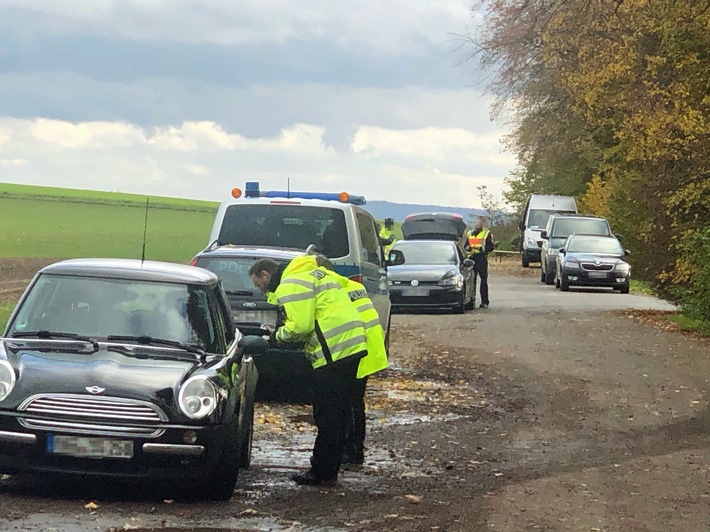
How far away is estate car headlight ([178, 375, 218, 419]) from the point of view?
8422 millimetres

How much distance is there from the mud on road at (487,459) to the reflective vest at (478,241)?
853cm

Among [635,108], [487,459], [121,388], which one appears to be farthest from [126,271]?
[635,108]

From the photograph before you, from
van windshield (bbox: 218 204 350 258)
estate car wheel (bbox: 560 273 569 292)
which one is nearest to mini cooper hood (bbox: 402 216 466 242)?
estate car wheel (bbox: 560 273 569 292)

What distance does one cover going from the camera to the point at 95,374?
→ 8383 millimetres

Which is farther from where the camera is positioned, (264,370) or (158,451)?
(264,370)

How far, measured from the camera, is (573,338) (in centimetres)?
2175

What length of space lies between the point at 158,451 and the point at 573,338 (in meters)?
14.2

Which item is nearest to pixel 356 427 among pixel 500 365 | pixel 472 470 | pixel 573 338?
pixel 472 470

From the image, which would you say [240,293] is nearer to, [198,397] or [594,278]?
[198,397]

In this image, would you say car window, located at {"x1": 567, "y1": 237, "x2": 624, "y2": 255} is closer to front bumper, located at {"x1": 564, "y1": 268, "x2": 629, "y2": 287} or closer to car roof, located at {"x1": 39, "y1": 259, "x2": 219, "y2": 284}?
front bumper, located at {"x1": 564, "y1": 268, "x2": 629, "y2": 287}

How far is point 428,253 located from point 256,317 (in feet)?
50.4

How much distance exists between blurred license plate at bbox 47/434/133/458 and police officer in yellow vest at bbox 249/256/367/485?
1590 millimetres

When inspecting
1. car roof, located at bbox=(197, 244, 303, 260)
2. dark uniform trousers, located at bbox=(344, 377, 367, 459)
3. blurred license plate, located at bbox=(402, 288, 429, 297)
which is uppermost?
car roof, located at bbox=(197, 244, 303, 260)

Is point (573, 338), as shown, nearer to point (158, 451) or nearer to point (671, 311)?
point (671, 311)
